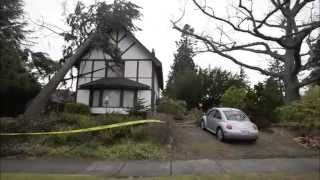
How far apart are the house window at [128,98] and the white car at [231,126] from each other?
9.70 meters

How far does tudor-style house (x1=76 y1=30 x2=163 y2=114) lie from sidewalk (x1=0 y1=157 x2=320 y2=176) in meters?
14.1

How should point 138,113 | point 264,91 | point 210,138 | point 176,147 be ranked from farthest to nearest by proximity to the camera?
1. point 264,91
2. point 138,113
3. point 210,138
4. point 176,147

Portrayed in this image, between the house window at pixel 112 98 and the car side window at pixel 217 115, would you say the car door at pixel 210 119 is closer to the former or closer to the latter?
the car side window at pixel 217 115

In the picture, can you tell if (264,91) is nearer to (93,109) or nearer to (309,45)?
(309,45)

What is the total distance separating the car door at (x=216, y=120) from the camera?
692 inches

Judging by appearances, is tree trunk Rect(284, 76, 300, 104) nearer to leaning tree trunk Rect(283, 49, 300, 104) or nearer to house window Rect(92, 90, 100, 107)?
leaning tree trunk Rect(283, 49, 300, 104)

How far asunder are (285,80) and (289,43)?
3985 mm

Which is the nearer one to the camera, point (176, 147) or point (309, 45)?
point (176, 147)

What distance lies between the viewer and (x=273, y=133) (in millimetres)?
18891

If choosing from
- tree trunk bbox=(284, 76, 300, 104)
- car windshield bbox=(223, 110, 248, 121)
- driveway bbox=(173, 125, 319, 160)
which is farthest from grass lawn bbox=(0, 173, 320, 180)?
tree trunk bbox=(284, 76, 300, 104)

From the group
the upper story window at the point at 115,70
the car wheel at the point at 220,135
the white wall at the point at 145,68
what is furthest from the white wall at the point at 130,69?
the car wheel at the point at 220,135

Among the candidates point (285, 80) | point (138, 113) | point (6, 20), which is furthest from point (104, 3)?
point (285, 80)

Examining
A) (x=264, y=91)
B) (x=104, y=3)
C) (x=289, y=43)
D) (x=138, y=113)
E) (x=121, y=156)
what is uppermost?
(x=104, y=3)

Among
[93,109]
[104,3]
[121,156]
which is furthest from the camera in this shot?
[93,109]
